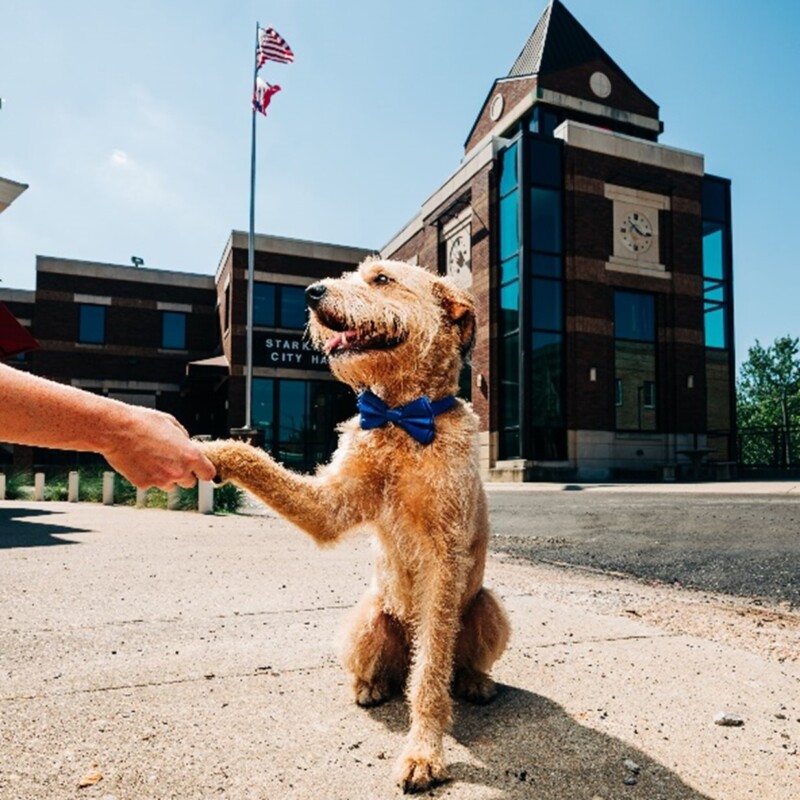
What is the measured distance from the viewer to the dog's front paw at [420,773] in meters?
2.27

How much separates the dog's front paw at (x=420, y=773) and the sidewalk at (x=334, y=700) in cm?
4

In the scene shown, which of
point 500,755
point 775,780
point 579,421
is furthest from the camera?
point 579,421

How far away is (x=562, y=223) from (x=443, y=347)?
2480 centimetres

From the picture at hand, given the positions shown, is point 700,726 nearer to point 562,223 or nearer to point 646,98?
point 562,223

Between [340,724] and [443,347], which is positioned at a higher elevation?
[443,347]

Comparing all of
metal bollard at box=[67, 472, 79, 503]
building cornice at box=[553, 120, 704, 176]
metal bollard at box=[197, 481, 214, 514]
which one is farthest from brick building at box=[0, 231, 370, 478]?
metal bollard at box=[197, 481, 214, 514]

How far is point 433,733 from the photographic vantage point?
243 cm

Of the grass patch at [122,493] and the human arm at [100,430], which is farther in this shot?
the grass patch at [122,493]

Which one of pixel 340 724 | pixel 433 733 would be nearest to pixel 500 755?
pixel 433 733

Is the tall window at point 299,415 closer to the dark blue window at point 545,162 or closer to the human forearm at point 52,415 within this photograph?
the dark blue window at point 545,162

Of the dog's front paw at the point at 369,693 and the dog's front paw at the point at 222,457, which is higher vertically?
the dog's front paw at the point at 222,457

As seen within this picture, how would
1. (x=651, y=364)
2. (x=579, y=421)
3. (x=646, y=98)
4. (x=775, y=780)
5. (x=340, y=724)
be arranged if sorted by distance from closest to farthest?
(x=775, y=780), (x=340, y=724), (x=579, y=421), (x=651, y=364), (x=646, y=98)

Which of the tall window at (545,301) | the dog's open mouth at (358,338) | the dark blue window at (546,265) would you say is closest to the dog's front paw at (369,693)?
the dog's open mouth at (358,338)

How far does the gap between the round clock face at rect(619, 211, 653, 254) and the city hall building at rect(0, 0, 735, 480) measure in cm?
6
